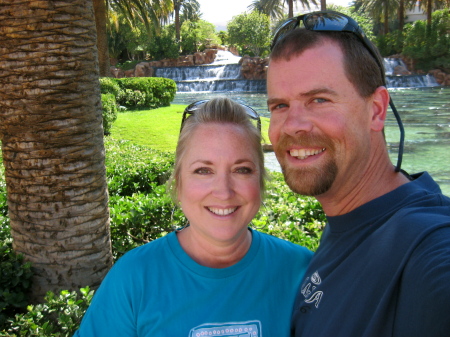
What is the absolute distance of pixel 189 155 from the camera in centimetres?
187

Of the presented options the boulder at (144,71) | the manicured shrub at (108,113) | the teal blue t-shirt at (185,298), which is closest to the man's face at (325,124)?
the teal blue t-shirt at (185,298)

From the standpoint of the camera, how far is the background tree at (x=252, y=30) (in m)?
47.1

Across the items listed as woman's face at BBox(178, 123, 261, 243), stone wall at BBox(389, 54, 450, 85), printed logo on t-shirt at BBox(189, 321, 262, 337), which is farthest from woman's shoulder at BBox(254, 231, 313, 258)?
stone wall at BBox(389, 54, 450, 85)

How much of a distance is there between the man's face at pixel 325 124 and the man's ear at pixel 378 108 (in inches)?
1.2

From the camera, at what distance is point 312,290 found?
62.7 inches

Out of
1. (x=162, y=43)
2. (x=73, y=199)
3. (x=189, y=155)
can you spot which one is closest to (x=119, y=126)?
(x=73, y=199)

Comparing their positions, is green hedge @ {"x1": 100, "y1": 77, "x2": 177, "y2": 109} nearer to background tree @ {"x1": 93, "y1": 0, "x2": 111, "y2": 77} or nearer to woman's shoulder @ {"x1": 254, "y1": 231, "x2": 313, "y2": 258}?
background tree @ {"x1": 93, "y1": 0, "x2": 111, "y2": 77}

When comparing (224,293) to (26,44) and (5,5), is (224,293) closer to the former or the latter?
(26,44)

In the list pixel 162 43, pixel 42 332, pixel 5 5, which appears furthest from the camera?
pixel 162 43

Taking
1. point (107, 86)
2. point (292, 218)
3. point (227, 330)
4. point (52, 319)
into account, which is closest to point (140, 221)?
point (292, 218)

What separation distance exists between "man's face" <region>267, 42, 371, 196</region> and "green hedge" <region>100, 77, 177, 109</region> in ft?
53.1

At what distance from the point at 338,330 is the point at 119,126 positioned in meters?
13.0

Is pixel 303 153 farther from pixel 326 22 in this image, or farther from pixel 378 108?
pixel 326 22

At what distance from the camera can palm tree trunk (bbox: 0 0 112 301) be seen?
2.80m
